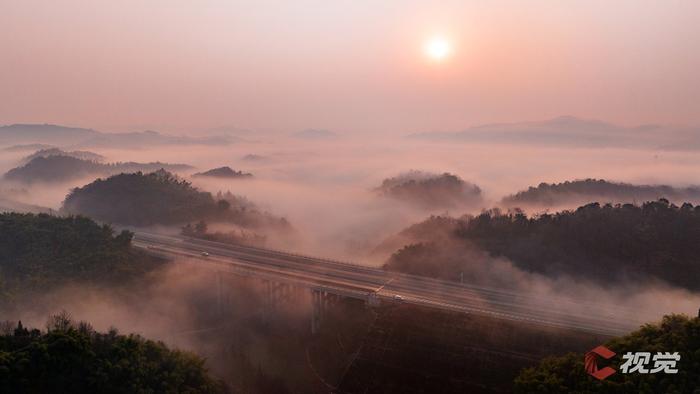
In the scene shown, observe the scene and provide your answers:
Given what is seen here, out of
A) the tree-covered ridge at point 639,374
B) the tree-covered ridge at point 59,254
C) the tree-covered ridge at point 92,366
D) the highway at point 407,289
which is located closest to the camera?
the tree-covered ridge at point 639,374

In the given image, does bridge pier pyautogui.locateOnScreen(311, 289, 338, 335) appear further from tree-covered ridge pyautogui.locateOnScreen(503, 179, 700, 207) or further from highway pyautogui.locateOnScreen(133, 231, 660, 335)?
tree-covered ridge pyautogui.locateOnScreen(503, 179, 700, 207)

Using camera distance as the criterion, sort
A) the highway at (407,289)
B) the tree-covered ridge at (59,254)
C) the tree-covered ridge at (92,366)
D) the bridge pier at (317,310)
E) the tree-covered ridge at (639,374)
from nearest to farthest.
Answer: the tree-covered ridge at (639,374) < the tree-covered ridge at (92,366) < the highway at (407,289) < the bridge pier at (317,310) < the tree-covered ridge at (59,254)

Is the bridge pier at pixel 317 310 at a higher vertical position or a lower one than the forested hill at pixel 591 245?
lower

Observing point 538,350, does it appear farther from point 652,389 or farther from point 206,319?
point 206,319

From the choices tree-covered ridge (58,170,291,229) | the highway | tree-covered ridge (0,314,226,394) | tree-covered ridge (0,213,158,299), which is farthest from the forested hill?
tree-covered ridge (58,170,291,229)

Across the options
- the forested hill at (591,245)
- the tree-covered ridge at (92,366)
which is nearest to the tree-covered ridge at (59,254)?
the tree-covered ridge at (92,366)

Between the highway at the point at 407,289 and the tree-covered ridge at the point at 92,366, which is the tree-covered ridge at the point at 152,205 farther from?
the tree-covered ridge at the point at 92,366

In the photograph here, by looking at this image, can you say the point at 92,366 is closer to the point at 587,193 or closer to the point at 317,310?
the point at 317,310
